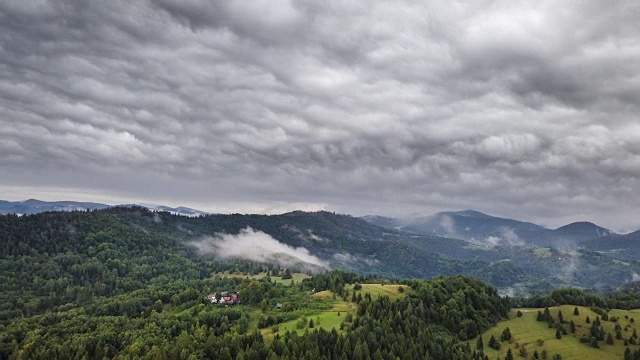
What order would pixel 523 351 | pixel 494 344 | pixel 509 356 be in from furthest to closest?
pixel 494 344 < pixel 523 351 < pixel 509 356

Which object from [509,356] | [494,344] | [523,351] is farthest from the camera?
[494,344]

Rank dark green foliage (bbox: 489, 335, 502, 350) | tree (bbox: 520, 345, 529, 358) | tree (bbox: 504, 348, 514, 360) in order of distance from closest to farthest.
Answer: tree (bbox: 504, 348, 514, 360) < tree (bbox: 520, 345, 529, 358) < dark green foliage (bbox: 489, 335, 502, 350)

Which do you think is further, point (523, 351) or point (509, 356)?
point (523, 351)

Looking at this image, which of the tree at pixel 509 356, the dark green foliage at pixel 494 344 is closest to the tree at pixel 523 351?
the dark green foliage at pixel 494 344

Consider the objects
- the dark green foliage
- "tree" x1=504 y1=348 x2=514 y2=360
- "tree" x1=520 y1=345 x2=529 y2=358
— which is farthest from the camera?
the dark green foliage

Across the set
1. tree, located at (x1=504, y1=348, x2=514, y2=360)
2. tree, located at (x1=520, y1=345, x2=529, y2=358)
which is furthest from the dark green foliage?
tree, located at (x1=504, y1=348, x2=514, y2=360)

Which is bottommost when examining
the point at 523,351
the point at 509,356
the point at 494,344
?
the point at 523,351

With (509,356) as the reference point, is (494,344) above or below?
above

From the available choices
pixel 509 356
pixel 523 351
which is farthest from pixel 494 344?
pixel 509 356

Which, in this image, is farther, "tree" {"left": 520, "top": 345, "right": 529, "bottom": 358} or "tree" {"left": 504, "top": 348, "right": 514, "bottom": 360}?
"tree" {"left": 520, "top": 345, "right": 529, "bottom": 358}

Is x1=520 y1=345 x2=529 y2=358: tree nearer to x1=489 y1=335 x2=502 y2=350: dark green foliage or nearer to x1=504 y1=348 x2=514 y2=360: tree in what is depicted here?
x1=489 y1=335 x2=502 y2=350: dark green foliage

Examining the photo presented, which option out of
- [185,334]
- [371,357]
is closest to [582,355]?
[371,357]

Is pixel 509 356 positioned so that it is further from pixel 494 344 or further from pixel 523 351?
pixel 494 344
